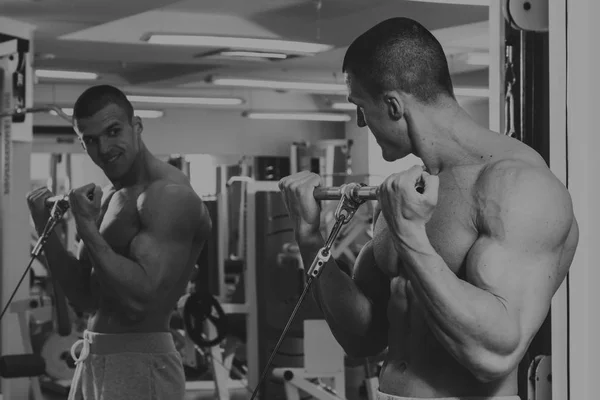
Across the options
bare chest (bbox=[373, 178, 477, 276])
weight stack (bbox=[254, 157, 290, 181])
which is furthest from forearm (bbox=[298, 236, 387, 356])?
weight stack (bbox=[254, 157, 290, 181])

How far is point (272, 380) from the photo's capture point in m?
6.16

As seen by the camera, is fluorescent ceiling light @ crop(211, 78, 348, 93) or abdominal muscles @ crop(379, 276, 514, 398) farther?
fluorescent ceiling light @ crop(211, 78, 348, 93)

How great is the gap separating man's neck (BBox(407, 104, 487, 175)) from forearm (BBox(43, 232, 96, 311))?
1738mm

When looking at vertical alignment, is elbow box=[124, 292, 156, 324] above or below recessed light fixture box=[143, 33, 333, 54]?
below

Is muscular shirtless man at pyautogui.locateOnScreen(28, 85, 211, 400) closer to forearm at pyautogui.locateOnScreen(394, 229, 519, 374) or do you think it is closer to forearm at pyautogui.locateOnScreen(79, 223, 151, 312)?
forearm at pyautogui.locateOnScreen(79, 223, 151, 312)

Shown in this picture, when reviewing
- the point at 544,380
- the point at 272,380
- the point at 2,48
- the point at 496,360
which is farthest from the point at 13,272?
the point at 496,360

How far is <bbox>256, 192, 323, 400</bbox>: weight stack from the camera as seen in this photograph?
5.96m

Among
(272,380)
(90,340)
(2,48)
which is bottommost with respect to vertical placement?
(272,380)

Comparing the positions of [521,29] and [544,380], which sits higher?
[521,29]

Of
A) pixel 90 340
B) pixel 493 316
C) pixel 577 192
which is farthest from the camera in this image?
pixel 90 340

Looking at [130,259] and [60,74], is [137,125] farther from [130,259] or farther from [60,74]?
[60,74]

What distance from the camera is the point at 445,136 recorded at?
170 cm

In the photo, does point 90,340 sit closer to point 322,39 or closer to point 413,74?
point 413,74

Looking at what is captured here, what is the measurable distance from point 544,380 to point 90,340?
1.55m
